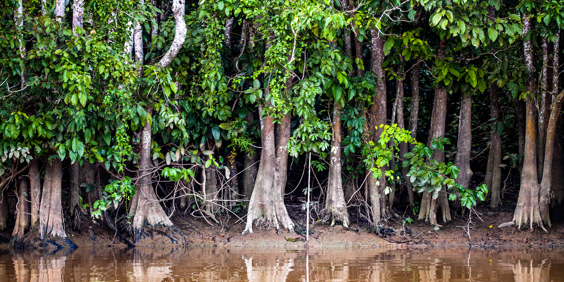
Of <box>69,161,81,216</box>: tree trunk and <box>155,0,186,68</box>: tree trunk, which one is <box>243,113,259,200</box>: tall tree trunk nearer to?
<box>155,0,186,68</box>: tree trunk

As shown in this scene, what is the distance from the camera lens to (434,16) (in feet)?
21.4

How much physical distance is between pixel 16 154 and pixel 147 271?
2.86 metres

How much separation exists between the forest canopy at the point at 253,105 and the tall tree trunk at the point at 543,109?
0.02 m

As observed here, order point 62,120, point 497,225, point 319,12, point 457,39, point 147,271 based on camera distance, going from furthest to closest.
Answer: point 497,225 → point 457,39 → point 62,120 → point 319,12 → point 147,271

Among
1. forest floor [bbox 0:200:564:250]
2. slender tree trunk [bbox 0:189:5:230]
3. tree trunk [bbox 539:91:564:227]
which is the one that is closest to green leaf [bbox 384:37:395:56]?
tree trunk [bbox 539:91:564:227]

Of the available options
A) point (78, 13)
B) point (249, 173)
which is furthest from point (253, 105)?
point (78, 13)

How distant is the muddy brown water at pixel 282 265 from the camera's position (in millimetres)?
5207

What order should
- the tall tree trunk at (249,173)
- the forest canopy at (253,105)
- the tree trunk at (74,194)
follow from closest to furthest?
the forest canopy at (253,105)
the tree trunk at (74,194)
the tall tree trunk at (249,173)

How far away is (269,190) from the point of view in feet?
26.8

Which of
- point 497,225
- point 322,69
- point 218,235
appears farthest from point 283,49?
point 497,225

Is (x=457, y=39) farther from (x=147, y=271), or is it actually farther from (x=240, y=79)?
(x=147, y=271)

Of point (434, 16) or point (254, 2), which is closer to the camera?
point (434, 16)

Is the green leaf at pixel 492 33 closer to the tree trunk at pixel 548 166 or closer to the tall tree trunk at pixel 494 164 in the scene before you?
the tree trunk at pixel 548 166

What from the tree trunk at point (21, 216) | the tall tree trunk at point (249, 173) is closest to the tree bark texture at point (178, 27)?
the tall tree trunk at point (249, 173)
